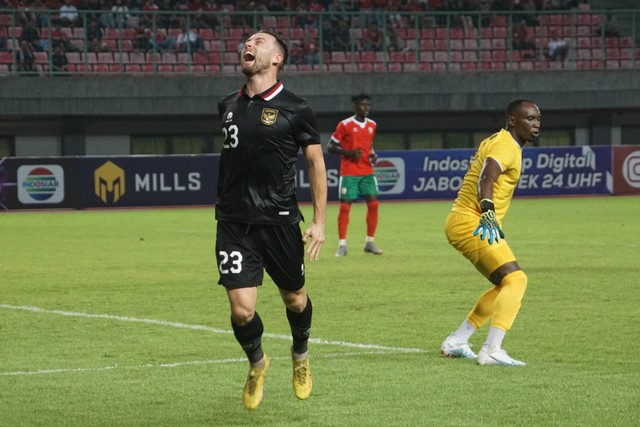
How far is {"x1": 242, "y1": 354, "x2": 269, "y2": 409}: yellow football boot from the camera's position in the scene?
23.4ft

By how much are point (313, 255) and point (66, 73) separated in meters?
31.5

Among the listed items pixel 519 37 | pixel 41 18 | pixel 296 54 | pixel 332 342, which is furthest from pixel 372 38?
pixel 332 342

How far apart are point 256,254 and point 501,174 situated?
7.83ft

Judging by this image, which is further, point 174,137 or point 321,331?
point 174,137

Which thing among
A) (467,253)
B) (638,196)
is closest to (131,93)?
(638,196)

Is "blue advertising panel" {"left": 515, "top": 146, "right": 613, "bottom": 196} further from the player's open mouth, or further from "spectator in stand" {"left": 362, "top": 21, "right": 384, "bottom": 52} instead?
the player's open mouth

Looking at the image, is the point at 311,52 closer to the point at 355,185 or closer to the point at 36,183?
the point at 36,183

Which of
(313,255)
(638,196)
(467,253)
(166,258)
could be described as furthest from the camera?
(638,196)

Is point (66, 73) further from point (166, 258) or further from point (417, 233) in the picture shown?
point (166, 258)

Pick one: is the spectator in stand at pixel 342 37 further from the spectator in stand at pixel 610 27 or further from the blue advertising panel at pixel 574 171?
the spectator in stand at pixel 610 27

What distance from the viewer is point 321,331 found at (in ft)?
34.3

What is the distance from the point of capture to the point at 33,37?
37.2 metres

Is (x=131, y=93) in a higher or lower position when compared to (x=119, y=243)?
higher

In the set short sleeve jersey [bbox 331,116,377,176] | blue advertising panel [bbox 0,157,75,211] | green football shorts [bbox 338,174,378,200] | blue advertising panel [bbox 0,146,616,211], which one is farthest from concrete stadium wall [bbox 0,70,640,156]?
green football shorts [bbox 338,174,378,200]
